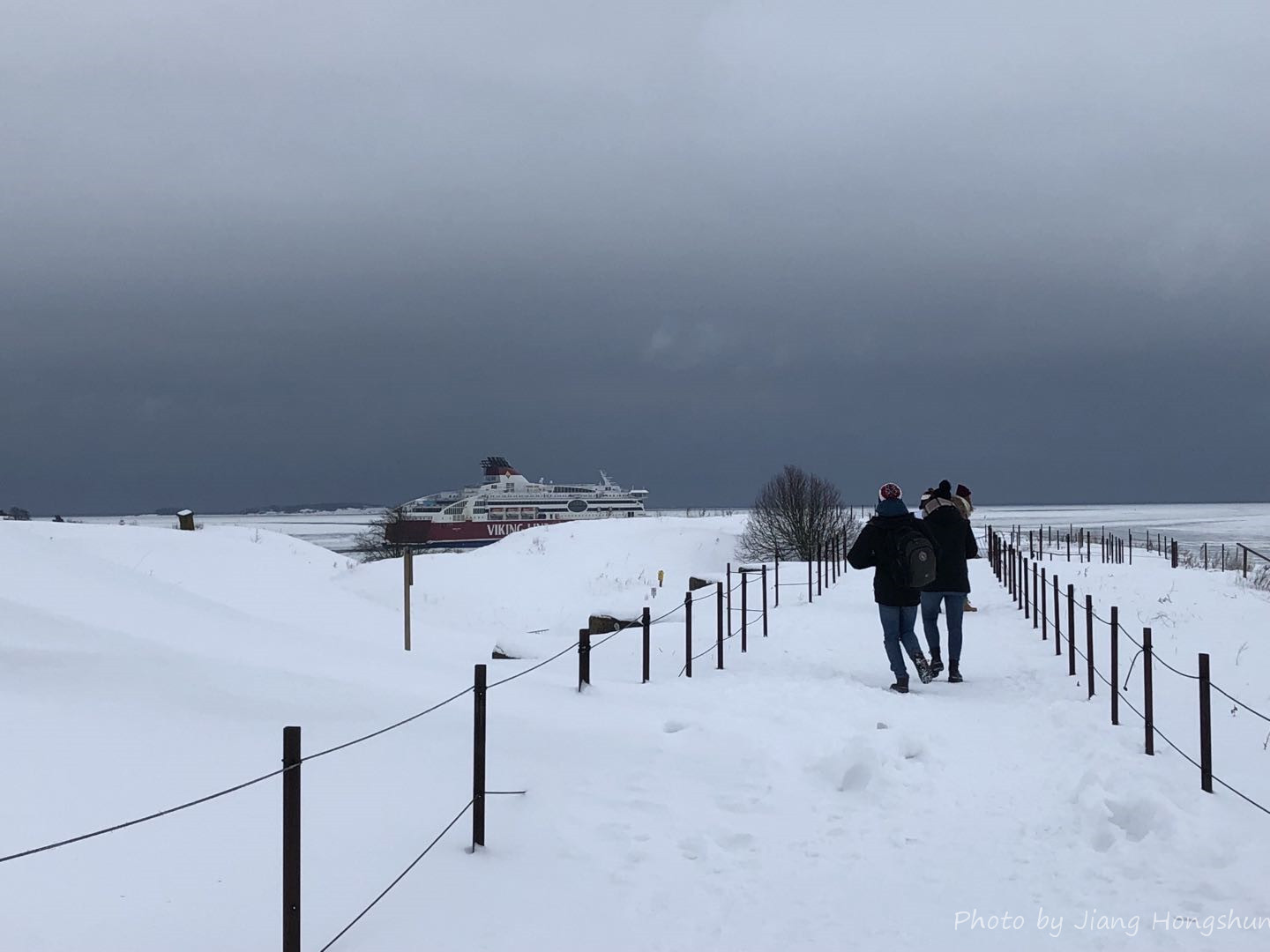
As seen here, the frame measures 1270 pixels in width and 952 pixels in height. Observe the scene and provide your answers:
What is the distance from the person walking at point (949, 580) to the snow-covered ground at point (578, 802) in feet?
1.73

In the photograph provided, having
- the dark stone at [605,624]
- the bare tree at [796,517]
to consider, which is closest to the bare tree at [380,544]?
the bare tree at [796,517]

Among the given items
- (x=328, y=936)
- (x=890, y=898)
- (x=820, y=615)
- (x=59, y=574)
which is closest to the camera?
(x=328, y=936)

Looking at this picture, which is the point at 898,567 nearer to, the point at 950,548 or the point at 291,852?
the point at 950,548

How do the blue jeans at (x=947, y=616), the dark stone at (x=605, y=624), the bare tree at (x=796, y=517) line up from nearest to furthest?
the blue jeans at (x=947, y=616)
the dark stone at (x=605, y=624)
the bare tree at (x=796, y=517)

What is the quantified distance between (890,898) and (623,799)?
2009 mm

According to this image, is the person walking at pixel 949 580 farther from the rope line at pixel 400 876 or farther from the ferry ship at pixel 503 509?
the ferry ship at pixel 503 509

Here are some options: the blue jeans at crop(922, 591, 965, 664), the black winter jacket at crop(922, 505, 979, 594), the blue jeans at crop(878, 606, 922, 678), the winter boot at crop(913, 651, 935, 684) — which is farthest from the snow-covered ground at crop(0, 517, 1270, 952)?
the black winter jacket at crop(922, 505, 979, 594)

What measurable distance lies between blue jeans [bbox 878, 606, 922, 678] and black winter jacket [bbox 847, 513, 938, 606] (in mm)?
122

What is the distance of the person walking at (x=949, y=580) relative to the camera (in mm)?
10836

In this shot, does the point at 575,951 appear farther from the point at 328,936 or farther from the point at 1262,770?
the point at 1262,770

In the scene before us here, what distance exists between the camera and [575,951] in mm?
4387

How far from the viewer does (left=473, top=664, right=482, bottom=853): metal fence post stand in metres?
5.49

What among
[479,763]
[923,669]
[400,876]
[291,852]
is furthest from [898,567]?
[291,852]

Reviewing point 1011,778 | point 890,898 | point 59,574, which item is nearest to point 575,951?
point 890,898
